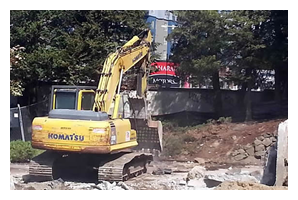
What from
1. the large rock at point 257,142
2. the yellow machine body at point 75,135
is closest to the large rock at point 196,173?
the yellow machine body at point 75,135

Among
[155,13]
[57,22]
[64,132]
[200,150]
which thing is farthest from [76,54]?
[200,150]

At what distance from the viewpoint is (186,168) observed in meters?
12.3

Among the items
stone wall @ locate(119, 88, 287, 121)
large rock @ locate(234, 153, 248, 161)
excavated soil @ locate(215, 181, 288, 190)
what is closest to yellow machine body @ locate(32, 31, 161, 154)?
stone wall @ locate(119, 88, 287, 121)

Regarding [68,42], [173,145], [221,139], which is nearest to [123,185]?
[173,145]

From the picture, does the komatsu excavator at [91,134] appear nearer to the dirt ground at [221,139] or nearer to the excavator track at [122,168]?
the excavator track at [122,168]

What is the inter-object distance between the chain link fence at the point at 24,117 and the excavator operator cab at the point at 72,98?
694 millimetres

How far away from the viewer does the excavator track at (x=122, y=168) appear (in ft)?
34.1

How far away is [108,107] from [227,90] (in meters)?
4.18

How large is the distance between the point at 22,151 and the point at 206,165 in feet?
13.4

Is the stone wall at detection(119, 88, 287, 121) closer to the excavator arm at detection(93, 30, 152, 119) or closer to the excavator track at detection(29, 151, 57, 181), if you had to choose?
the excavator arm at detection(93, 30, 152, 119)

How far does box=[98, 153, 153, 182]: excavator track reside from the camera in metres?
10.4
